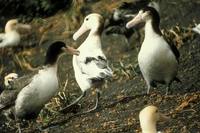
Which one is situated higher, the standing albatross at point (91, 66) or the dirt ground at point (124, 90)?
the standing albatross at point (91, 66)

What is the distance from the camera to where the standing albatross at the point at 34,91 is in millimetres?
10836

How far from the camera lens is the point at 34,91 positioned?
428 inches

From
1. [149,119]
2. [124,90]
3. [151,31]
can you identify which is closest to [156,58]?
[151,31]

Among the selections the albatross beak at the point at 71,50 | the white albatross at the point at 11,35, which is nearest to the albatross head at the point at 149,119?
the albatross beak at the point at 71,50

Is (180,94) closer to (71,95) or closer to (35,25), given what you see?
(71,95)

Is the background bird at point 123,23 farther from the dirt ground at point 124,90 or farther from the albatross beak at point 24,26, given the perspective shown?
the albatross beak at point 24,26

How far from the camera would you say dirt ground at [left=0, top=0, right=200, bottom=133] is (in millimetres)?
10328

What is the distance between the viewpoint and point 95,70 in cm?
1152

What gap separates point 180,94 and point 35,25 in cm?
716

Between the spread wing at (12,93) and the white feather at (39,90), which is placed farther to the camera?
the spread wing at (12,93)

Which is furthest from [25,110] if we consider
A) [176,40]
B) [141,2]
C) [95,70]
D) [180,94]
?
[141,2]

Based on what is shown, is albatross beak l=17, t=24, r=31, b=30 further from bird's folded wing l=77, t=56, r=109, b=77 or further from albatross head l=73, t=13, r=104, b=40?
bird's folded wing l=77, t=56, r=109, b=77

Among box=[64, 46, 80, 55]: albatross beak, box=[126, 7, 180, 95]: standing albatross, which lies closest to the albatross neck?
box=[126, 7, 180, 95]: standing albatross

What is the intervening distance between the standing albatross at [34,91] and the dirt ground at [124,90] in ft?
1.38
